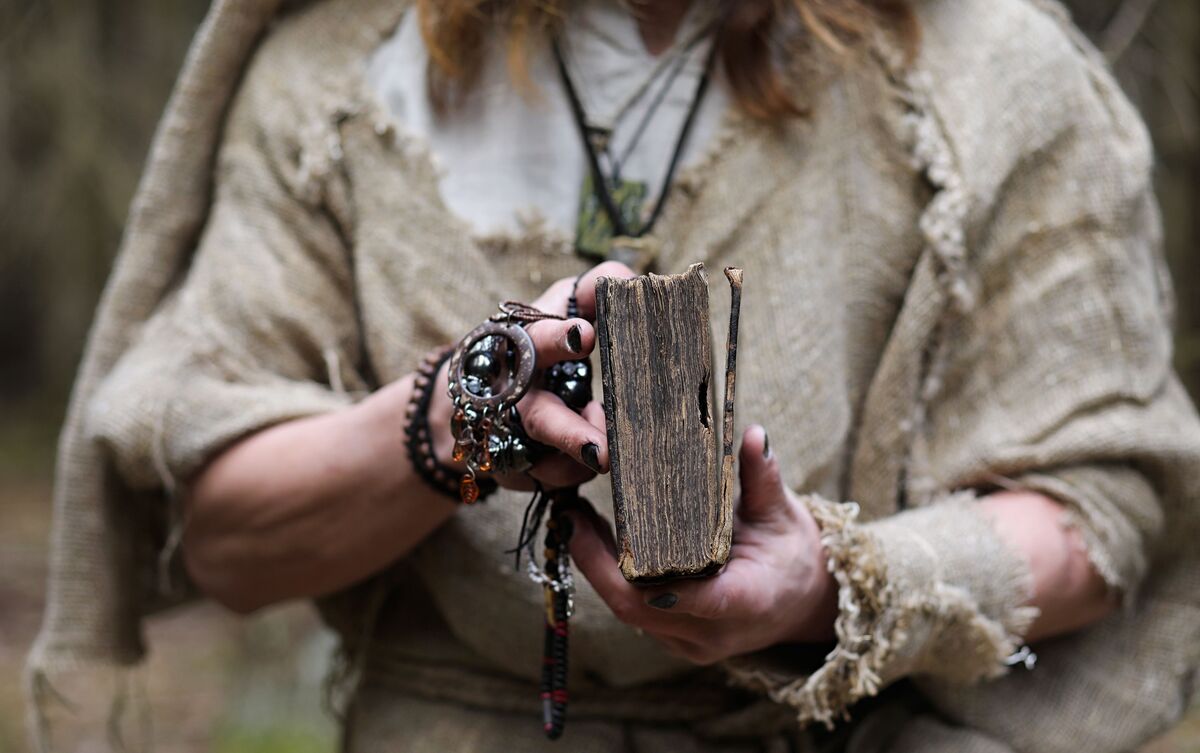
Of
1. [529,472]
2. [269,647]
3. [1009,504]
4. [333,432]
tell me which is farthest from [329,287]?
[269,647]

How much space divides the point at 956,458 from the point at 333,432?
626 mm

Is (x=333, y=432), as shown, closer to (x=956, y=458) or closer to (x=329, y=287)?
(x=329, y=287)

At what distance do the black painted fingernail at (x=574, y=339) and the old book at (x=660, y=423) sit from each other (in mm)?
28

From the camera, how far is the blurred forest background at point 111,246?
3197 mm

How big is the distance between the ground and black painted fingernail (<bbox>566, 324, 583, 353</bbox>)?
2.25m

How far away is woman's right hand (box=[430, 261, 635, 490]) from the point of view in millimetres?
932

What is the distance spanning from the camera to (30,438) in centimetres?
658

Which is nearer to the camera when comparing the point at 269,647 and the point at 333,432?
the point at 333,432

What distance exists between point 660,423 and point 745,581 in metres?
0.18

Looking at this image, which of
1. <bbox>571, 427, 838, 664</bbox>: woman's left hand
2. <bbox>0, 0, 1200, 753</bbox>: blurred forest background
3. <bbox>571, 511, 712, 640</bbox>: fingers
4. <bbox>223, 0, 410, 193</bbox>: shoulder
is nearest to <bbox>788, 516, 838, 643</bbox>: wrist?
<bbox>571, 427, 838, 664</bbox>: woman's left hand

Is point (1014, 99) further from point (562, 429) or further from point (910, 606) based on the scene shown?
point (562, 429)

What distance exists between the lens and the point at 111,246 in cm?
577

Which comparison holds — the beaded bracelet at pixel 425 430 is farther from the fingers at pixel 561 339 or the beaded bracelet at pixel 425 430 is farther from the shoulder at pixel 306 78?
the shoulder at pixel 306 78

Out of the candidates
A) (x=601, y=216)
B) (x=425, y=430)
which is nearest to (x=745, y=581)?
(x=425, y=430)
